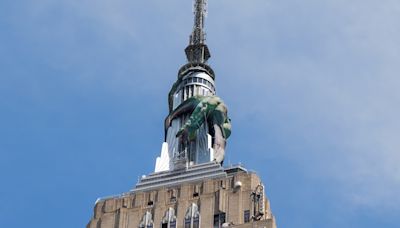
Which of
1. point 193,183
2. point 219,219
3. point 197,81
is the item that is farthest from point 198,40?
point 219,219

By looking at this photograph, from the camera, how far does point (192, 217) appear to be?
11975cm

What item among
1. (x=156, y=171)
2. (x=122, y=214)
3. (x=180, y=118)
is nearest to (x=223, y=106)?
(x=180, y=118)

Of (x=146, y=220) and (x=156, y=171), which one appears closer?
(x=146, y=220)

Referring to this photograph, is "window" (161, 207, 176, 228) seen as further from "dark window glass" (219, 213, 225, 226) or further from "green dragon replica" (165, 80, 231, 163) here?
"green dragon replica" (165, 80, 231, 163)

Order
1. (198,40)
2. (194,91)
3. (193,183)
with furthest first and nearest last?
(198,40)
(194,91)
(193,183)

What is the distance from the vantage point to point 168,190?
411 feet

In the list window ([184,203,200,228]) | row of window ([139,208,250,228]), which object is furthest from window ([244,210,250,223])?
window ([184,203,200,228])

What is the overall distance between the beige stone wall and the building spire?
31.9 metres

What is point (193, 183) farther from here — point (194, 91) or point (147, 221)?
point (194, 91)

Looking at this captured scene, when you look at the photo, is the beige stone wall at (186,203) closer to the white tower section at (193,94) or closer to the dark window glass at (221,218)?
the dark window glass at (221,218)

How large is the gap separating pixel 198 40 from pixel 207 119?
19089 mm

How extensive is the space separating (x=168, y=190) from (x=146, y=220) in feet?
17.3

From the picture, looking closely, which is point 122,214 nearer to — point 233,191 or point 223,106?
point 233,191

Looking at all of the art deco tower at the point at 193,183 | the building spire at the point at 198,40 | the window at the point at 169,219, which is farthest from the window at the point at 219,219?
the building spire at the point at 198,40
